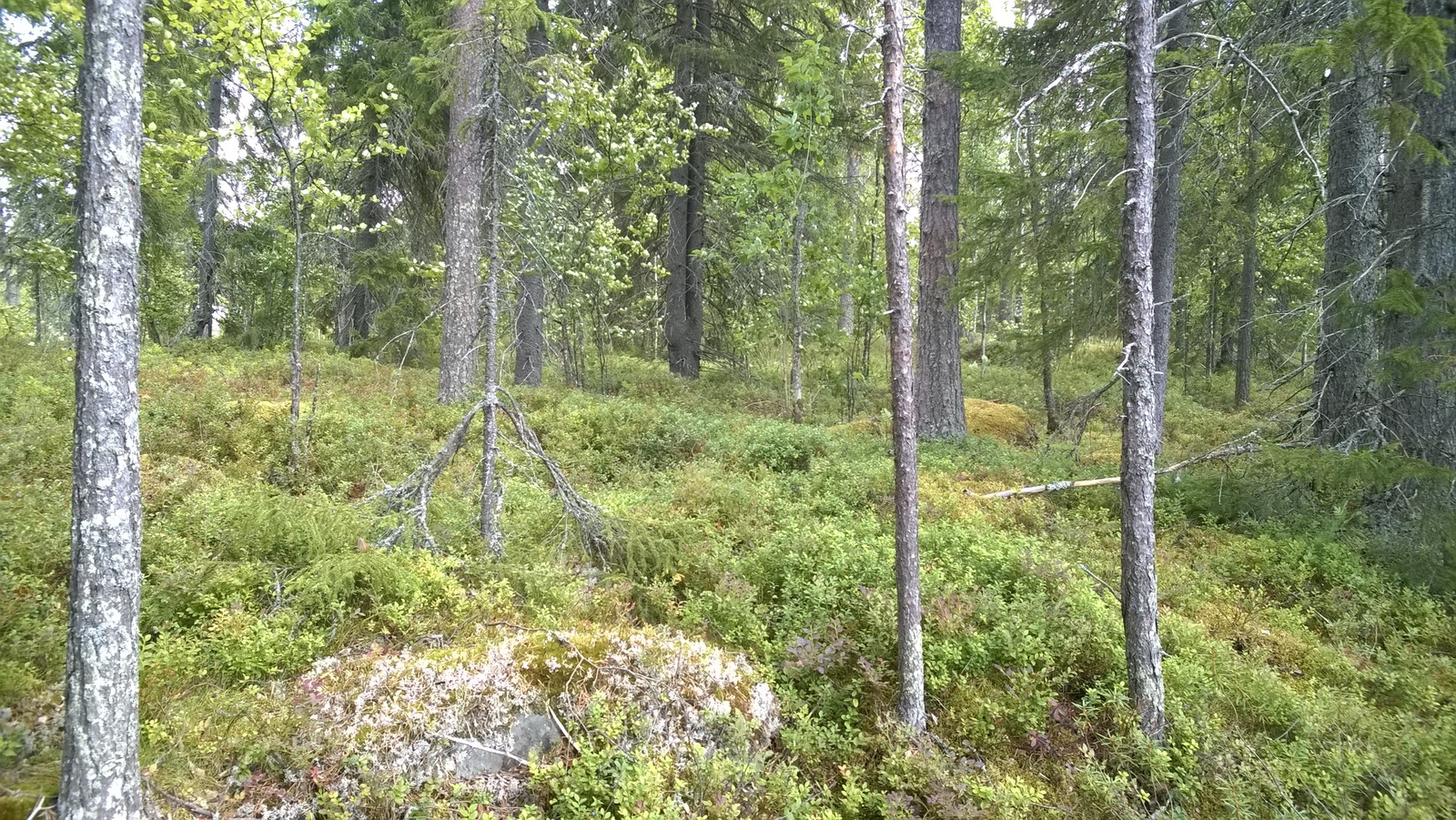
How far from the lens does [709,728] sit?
14.7 feet

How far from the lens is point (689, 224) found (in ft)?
51.2

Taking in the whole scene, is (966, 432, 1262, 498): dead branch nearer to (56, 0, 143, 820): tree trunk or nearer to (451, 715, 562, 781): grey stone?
(451, 715, 562, 781): grey stone

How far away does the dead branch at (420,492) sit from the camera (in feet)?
17.7

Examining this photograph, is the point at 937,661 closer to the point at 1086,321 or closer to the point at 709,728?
the point at 709,728

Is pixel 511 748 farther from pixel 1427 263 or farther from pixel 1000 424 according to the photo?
pixel 1000 424

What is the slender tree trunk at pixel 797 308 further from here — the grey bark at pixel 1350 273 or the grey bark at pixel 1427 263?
the grey bark at pixel 1427 263

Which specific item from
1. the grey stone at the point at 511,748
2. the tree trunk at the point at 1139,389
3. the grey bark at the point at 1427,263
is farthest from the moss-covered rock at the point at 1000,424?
the grey stone at the point at 511,748

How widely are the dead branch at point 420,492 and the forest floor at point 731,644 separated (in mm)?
162

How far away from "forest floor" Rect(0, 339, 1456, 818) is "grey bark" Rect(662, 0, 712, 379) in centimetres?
793

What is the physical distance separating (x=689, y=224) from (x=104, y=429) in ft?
44.5

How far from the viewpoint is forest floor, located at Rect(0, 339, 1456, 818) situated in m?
3.86

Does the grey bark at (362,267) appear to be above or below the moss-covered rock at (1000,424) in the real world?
above

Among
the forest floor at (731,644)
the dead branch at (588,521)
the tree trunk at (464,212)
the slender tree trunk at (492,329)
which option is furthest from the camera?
the dead branch at (588,521)

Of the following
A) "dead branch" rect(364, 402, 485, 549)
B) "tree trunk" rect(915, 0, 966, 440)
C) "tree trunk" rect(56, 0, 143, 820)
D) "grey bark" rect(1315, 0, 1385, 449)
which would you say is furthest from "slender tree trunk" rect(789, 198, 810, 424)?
"tree trunk" rect(56, 0, 143, 820)
